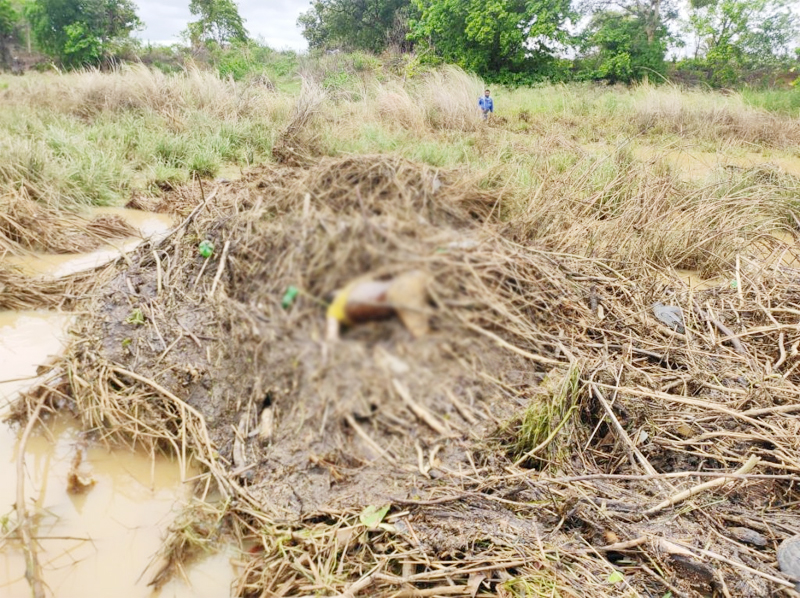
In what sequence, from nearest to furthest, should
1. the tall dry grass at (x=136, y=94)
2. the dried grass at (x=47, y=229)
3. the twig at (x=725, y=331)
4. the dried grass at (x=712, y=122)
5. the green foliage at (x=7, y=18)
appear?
1. the twig at (x=725, y=331)
2. the dried grass at (x=47, y=229)
3. the tall dry grass at (x=136, y=94)
4. the dried grass at (x=712, y=122)
5. the green foliage at (x=7, y=18)

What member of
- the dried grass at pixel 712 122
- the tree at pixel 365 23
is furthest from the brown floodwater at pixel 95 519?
the tree at pixel 365 23

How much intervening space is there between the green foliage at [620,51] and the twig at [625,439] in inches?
692

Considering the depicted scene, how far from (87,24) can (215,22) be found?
13.6 feet

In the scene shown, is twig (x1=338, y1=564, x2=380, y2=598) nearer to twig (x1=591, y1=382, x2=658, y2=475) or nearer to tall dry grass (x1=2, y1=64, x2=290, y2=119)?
twig (x1=591, y1=382, x2=658, y2=475)

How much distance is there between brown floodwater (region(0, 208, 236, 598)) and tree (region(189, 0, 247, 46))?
1415 centimetres

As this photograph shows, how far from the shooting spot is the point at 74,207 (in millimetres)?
4898

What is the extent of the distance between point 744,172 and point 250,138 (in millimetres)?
5729

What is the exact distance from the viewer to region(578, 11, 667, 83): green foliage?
16094mm

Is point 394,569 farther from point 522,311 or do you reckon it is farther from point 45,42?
point 45,42

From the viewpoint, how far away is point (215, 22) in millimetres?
13773

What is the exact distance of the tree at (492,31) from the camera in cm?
1395

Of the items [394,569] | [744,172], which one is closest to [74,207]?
[394,569]

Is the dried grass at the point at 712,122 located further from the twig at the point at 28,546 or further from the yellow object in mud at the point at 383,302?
the twig at the point at 28,546

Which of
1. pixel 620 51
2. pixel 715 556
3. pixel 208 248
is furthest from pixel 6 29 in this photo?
pixel 715 556
